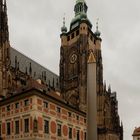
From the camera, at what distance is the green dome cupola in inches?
3964

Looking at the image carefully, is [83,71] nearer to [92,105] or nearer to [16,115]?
[16,115]

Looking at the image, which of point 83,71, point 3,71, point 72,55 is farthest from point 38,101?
point 72,55

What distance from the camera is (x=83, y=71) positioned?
9000 centimetres

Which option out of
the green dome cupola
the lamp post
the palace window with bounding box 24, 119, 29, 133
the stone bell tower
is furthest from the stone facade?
the lamp post

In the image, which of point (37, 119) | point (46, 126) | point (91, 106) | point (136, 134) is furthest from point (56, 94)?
point (136, 134)

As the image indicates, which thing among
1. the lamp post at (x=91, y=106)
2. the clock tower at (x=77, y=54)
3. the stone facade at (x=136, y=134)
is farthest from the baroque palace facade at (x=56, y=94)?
the lamp post at (x=91, y=106)

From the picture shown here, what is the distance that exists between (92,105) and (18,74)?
206 ft

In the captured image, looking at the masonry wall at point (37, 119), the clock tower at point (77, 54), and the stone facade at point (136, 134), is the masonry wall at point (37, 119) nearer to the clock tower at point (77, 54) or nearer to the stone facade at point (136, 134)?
the clock tower at point (77, 54)

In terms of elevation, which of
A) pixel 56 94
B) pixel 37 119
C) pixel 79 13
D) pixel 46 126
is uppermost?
pixel 79 13

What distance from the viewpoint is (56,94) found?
52719 mm

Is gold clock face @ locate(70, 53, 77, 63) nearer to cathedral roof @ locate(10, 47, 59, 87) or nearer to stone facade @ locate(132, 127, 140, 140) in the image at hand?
cathedral roof @ locate(10, 47, 59, 87)

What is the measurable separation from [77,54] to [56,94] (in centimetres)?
4333

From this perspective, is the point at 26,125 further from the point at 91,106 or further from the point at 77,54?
the point at 77,54

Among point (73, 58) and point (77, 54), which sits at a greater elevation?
point (77, 54)
